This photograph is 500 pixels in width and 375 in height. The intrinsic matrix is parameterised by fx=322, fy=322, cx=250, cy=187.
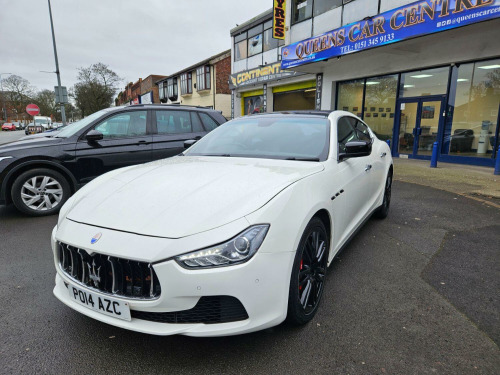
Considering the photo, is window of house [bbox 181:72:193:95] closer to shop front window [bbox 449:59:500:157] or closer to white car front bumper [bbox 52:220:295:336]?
shop front window [bbox 449:59:500:157]

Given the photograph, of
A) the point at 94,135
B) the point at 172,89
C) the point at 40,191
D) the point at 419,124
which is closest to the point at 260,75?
the point at 419,124

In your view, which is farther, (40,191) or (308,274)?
(40,191)

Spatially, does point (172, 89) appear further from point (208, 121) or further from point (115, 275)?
point (115, 275)

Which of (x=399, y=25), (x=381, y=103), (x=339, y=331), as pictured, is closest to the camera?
(x=339, y=331)

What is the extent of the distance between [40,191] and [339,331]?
4742mm

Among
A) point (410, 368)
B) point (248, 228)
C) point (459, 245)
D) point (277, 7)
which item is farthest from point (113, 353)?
point (277, 7)

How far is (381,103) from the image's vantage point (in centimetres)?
1305

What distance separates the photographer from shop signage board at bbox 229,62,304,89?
17219 millimetres

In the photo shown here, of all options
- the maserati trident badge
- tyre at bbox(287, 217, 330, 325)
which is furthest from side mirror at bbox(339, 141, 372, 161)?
the maserati trident badge

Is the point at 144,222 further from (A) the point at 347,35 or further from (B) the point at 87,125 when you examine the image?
(A) the point at 347,35

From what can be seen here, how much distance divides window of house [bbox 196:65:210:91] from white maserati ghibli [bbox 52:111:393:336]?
2943cm

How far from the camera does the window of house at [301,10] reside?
1500 centimetres

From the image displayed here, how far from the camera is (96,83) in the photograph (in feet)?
123

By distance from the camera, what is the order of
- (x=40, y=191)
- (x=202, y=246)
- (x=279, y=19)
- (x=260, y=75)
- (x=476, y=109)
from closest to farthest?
1. (x=202, y=246)
2. (x=40, y=191)
3. (x=476, y=109)
4. (x=279, y=19)
5. (x=260, y=75)
